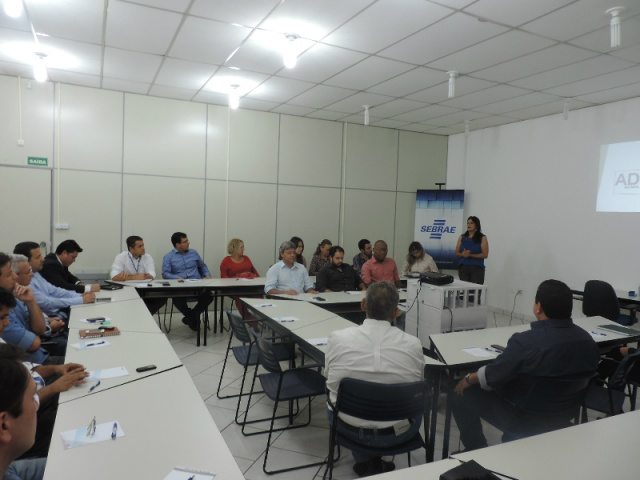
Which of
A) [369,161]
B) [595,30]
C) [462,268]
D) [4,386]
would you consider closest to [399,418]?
[4,386]

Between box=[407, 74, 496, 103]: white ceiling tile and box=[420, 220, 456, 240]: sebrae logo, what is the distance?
2774mm

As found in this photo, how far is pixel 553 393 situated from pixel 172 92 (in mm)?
5959

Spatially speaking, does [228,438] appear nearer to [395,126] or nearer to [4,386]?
[4,386]

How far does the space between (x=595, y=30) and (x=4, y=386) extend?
15.5 feet

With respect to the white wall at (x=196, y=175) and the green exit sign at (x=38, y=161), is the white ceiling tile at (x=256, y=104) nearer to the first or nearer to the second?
the white wall at (x=196, y=175)

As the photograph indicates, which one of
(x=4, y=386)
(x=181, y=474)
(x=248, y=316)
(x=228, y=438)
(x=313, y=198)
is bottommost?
(x=228, y=438)

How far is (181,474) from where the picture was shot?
4.74 ft

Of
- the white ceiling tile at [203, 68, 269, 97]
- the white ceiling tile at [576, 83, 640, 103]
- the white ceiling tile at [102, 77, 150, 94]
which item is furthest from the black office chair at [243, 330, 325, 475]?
the white ceiling tile at [576, 83, 640, 103]

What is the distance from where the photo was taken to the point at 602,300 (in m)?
4.68

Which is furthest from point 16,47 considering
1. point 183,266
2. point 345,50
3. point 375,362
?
point 375,362

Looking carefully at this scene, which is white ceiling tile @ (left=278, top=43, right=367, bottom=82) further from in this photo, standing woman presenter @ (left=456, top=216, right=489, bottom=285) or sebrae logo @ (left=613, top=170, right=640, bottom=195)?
sebrae logo @ (left=613, top=170, right=640, bottom=195)

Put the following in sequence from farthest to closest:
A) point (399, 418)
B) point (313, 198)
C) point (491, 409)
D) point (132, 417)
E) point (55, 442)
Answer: point (313, 198)
point (491, 409)
point (399, 418)
point (132, 417)
point (55, 442)

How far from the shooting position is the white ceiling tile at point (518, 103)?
18.9 feet

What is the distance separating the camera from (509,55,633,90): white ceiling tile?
445 centimetres
